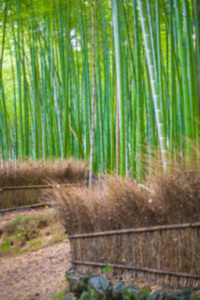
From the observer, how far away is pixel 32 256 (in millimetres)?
3643

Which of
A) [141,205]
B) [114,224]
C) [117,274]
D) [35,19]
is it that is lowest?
[117,274]

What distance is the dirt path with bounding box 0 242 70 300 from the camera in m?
2.70

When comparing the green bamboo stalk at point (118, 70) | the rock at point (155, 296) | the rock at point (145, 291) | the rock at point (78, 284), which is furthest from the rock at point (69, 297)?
the green bamboo stalk at point (118, 70)

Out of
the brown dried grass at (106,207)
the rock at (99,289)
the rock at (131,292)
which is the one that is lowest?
the rock at (99,289)

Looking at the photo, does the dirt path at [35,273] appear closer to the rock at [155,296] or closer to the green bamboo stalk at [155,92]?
the rock at [155,296]

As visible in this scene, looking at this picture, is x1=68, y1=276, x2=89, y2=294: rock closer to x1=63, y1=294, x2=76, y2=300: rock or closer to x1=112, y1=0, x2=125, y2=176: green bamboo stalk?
x1=63, y1=294, x2=76, y2=300: rock

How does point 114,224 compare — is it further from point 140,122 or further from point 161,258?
point 140,122

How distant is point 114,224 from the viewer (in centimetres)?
247

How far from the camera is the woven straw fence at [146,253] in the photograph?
198 cm

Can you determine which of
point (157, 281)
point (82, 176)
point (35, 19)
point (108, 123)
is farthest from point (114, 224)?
point (35, 19)

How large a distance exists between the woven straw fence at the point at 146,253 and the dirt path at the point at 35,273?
31 centimetres

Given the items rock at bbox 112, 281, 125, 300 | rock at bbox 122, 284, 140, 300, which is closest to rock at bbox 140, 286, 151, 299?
rock at bbox 122, 284, 140, 300

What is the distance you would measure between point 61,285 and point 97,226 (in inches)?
22.9

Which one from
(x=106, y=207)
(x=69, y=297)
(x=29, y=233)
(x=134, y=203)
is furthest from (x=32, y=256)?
(x=134, y=203)
